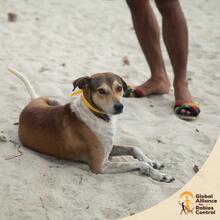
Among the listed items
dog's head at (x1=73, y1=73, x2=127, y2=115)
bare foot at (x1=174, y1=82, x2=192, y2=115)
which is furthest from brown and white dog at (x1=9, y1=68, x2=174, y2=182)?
bare foot at (x1=174, y1=82, x2=192, y2=115)

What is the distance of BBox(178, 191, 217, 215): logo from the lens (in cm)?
327

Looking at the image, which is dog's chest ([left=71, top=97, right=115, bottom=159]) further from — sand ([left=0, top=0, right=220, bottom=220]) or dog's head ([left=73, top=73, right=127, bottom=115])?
sand ([left=0, top=0, right=220, bottom=220])

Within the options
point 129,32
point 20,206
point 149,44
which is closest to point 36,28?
point 129,32

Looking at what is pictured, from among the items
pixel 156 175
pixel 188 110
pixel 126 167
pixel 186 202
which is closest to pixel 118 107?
pixel 126 167

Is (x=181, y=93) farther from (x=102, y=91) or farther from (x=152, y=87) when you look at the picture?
(x=102, y=91)

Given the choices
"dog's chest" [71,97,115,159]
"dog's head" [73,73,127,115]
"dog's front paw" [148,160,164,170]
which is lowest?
"dog's front paw" [148,160,164,170]

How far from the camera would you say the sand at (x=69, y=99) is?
131 inches

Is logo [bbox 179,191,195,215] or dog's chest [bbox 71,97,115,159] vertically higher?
dog's chest [bbox 71,97,115,159]

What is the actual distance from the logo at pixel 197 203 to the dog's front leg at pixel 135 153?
52 cm

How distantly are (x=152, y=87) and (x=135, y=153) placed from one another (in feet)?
5.54

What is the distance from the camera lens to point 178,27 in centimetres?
507

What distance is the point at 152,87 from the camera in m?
5.55

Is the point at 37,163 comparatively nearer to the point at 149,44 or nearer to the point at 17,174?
the point at 17,174

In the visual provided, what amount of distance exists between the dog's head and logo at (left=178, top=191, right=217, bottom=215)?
88 centimetres
